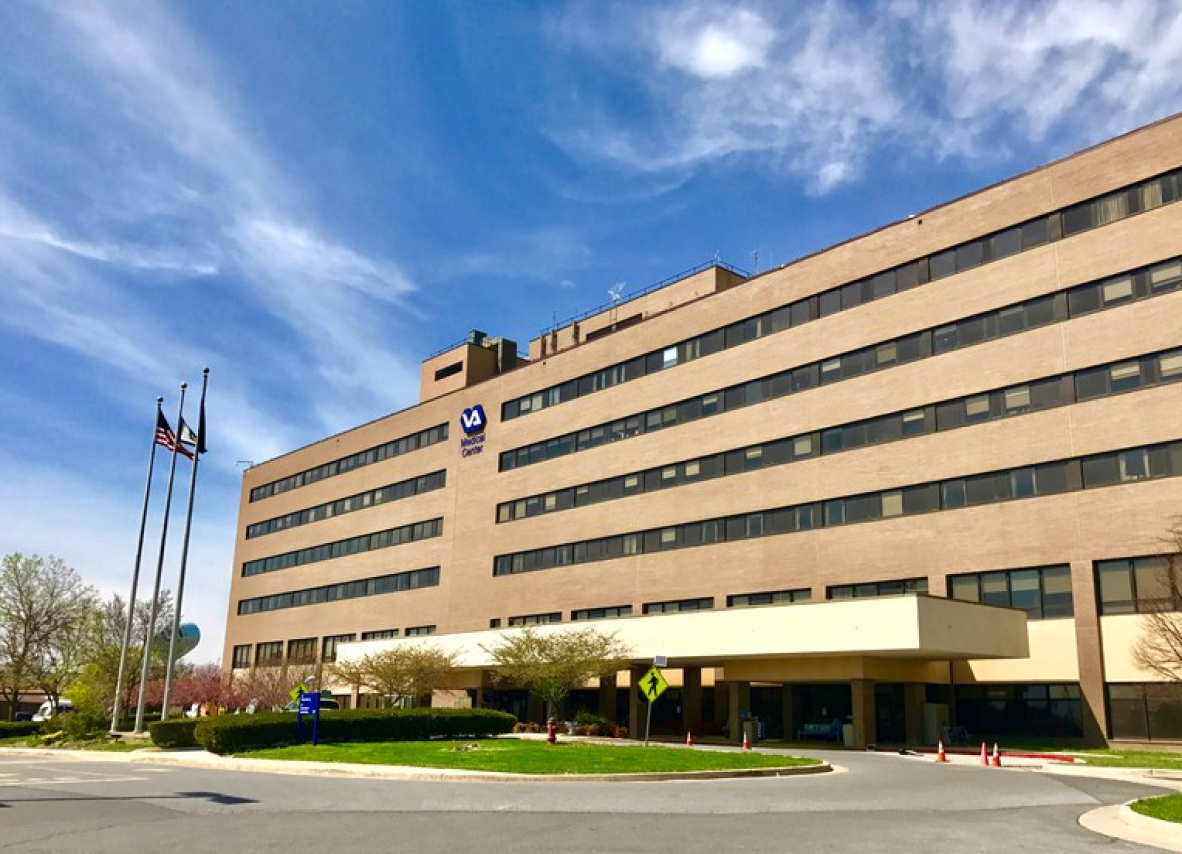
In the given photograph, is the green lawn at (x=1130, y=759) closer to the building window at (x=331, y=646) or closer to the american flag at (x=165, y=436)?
the american flag at (x=165, y=436)

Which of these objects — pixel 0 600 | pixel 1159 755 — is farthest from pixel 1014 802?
pixel 0 600

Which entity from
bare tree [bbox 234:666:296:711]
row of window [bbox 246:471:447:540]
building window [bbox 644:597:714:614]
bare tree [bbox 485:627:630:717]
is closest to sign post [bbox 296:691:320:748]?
bare tree [bbox 485:627:630:717]

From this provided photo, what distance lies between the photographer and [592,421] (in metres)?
60.4

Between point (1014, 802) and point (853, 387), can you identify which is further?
point (853, 387)

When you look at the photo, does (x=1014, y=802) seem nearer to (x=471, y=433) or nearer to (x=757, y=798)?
(x=757, y=798)

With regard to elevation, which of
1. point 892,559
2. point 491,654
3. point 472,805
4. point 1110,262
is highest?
point 1110,262

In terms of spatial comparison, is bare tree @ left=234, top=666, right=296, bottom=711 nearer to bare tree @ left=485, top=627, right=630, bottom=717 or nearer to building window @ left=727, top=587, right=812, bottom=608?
bare tree @ left=485, top=627, right=630, bottom=717

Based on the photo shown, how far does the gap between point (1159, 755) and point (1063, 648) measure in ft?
18.2

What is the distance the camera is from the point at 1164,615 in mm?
34906

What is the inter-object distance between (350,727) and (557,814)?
20.1 m

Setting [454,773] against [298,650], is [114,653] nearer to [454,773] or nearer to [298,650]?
[298,650]

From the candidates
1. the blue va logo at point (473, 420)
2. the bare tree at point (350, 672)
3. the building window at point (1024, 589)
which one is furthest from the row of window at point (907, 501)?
the blue va logo at point (473, 420)

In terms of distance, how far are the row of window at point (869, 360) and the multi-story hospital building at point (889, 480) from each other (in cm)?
11

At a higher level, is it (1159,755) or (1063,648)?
Result: (1063,648)
